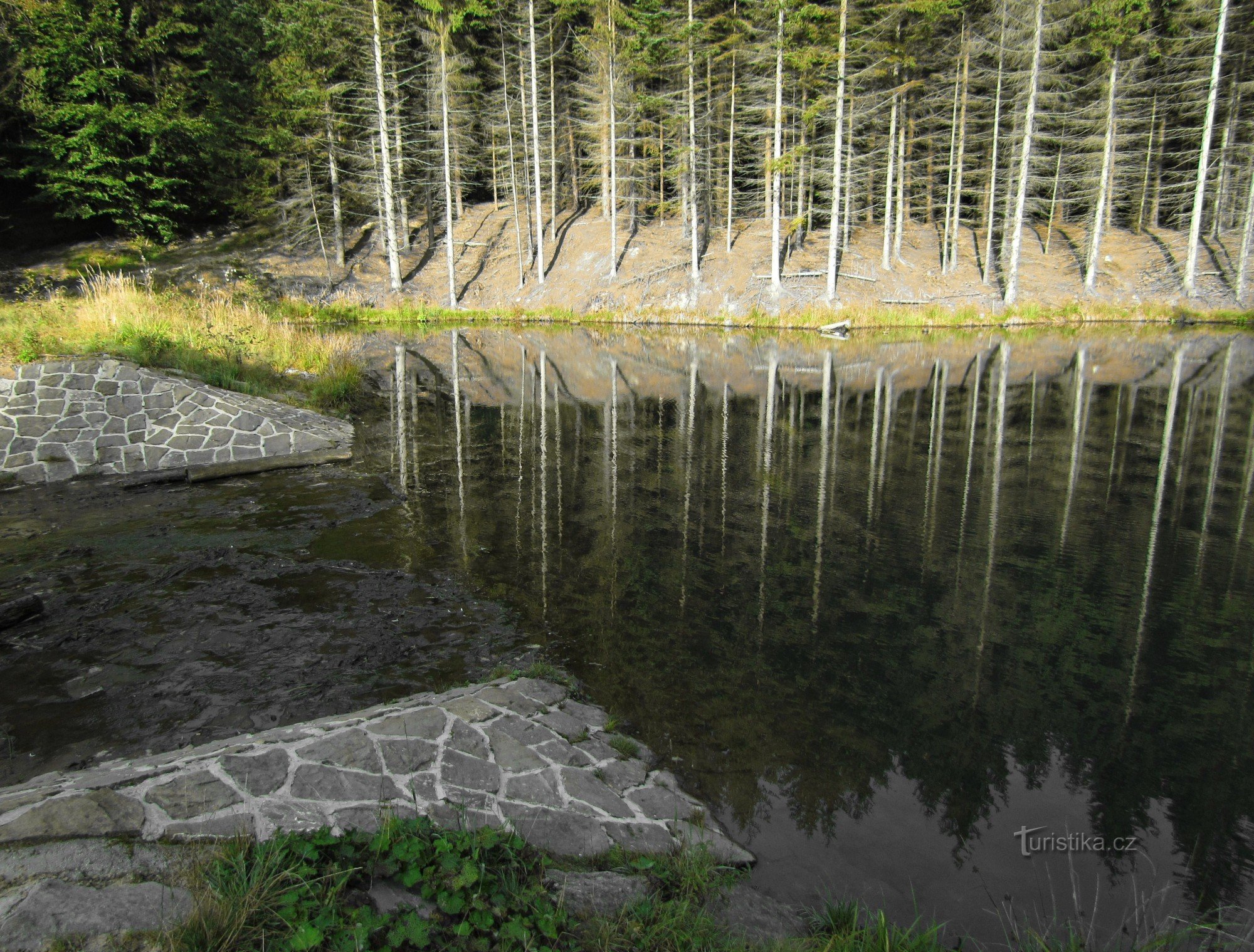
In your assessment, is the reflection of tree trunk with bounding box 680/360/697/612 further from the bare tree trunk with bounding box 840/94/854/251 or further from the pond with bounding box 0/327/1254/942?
the bare tree trunk with bounding box 840/94/854/251

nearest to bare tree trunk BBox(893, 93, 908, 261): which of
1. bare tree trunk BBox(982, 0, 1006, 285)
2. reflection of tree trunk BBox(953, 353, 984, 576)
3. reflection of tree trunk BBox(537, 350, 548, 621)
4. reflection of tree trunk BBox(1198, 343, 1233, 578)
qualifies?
bare tree trunk BBox(982, 0, 1006, 285)

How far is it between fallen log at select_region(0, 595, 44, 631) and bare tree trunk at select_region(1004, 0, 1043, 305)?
3547 centimetres

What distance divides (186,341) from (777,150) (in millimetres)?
27484

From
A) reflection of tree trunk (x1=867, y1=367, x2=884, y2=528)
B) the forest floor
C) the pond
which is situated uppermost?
the forest floor

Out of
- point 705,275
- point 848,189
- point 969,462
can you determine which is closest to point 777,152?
point 705,275

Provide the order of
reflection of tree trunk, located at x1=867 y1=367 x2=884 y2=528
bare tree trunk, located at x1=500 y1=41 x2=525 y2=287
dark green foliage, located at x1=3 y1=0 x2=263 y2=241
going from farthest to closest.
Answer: bare tree trunk, located at x1=500 y1=41 x2=525 y2=287 → dark green foliage, located at x1=3 y1=0 x2=263 y2=241 → reflection of tree trunk, located at x1=867 y1=367 x2=884 y2=528

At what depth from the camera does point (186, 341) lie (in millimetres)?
13844

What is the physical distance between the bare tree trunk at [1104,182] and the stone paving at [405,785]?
39.1 meters

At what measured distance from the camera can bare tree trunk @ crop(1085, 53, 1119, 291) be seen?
33.0m

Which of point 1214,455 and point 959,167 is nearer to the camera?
point 1214,455

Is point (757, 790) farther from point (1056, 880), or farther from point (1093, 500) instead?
point (1093, 500)

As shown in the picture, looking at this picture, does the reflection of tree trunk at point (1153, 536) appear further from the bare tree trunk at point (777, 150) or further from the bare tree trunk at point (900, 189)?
the bare tree trunk at point (900, 189)

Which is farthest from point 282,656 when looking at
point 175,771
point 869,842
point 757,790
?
point 869,842

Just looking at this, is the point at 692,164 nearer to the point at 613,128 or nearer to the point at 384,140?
the point at 613,128
